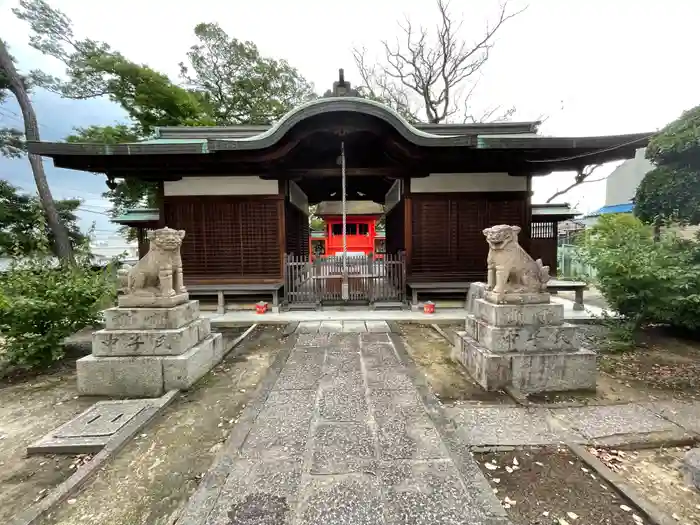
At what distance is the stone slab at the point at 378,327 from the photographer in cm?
595

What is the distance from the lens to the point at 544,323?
3.75m

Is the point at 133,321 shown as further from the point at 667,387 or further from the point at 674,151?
the point at 674,151

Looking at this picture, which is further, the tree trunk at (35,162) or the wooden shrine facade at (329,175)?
the tree trunk at (35,162)

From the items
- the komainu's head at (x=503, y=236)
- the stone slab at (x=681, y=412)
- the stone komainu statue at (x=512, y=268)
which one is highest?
the komainu's head at (x=503, y=236)

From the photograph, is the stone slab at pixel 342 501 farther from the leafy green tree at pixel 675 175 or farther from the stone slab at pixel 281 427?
the leafy green tree at pixel 675 175

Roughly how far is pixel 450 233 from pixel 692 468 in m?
6.22

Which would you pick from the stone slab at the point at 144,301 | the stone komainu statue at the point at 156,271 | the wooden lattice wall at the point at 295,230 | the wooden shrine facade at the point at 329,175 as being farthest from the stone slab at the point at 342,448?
the wooden lattice wall at the point at 295,230

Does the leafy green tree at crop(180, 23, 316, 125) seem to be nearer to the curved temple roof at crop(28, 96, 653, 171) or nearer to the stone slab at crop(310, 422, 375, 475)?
the curved temple roof at crop(28, 96, 653, 171)

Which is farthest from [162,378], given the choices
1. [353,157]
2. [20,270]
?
[353,157]

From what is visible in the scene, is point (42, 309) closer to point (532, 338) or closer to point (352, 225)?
point (532, 338)

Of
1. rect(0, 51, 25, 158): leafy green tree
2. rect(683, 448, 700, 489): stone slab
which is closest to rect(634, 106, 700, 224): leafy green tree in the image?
rect(683, 448, 700, 489): stone slab

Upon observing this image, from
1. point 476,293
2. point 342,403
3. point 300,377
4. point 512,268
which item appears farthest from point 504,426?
point 300,377

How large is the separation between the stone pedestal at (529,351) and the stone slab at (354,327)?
2478 mm

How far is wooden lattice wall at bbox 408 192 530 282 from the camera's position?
7.98 meters
